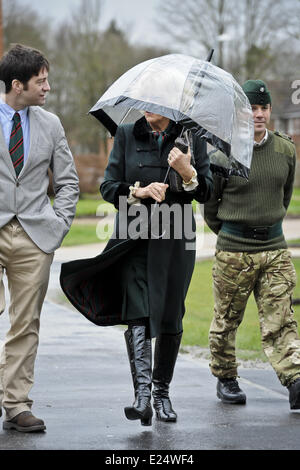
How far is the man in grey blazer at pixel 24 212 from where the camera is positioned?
5.54 m

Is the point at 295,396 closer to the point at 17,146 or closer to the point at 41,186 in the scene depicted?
the point at 41,186

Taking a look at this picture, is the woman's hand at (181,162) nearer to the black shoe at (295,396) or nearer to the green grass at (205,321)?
the black shoe at (295,396)

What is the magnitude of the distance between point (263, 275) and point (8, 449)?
7.37 feet

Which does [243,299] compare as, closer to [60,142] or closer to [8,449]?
[60,142]

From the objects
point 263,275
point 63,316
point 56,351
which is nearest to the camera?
point 263,275

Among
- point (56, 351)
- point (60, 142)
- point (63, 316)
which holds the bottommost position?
point (63, 316)

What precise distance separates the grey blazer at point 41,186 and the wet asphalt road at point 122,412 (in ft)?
3.56

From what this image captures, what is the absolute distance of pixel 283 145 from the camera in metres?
6.59

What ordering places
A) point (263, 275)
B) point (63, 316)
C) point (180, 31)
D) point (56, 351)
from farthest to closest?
point (180, 31), point (63, 316), point (56, 351), point (263, 275)

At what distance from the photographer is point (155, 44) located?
1877 inches

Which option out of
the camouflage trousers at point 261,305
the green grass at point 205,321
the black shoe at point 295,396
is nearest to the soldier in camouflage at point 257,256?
the camouflage trousers at point 261,305

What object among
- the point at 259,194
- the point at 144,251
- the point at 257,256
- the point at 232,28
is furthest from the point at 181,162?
the point at 232,28

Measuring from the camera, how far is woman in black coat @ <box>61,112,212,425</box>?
18.7 ft
